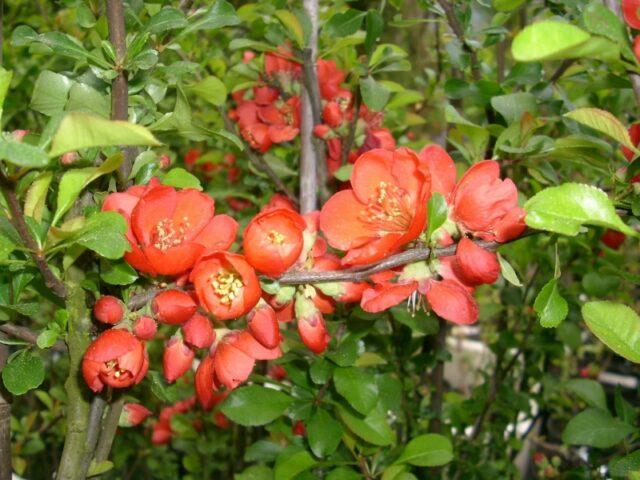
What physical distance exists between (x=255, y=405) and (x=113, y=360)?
1.03 feet

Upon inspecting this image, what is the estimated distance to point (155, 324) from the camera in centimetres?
57

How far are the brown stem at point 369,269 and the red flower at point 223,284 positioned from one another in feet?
0.16

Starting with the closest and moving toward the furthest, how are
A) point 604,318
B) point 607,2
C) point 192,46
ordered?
point 604,318 → point 607,2 → point 192,46

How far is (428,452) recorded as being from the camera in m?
0.84

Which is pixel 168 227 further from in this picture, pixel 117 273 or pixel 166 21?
pixel 166 21

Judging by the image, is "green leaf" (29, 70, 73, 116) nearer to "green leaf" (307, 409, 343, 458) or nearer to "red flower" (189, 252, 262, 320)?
"red flower" (189, 252, 262, 320)

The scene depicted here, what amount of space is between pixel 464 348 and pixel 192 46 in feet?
8.86

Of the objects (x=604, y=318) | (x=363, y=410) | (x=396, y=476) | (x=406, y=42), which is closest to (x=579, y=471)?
(x=396, y=476)

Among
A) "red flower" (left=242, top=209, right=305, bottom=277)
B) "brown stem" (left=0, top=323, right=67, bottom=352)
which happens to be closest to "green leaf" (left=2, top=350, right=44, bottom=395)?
"brown stem" (left=0, top=323, right=67, bottom=352)

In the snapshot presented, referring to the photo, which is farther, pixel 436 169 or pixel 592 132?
Result: pixel 592 132

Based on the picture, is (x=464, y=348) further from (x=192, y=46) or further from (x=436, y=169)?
(x=436, y=169)

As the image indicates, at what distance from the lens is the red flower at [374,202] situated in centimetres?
63

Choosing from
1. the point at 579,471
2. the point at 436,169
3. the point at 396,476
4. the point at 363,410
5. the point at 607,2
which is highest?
the point at 607,2

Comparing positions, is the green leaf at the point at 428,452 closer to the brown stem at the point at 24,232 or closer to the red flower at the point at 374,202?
the red flower at the point at 374,202
